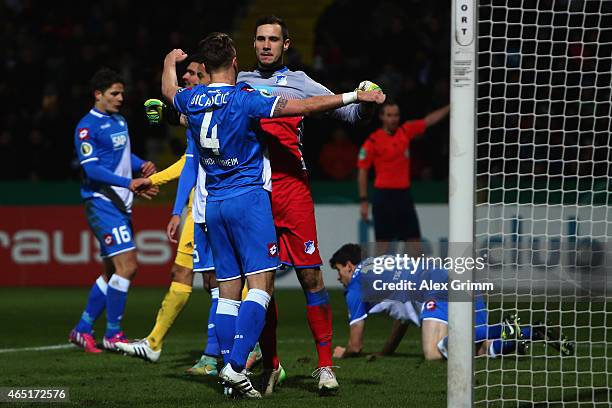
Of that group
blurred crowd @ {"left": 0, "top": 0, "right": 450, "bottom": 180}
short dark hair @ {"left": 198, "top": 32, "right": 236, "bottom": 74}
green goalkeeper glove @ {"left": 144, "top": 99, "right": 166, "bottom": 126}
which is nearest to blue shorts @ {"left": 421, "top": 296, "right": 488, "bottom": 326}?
green goalkeeper glove @ {"left": 144, "top": 99, "right": 166, "bottom": 126}

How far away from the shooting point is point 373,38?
1806 cm

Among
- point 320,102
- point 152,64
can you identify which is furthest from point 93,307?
point 152,64

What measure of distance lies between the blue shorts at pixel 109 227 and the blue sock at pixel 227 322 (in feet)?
10.6

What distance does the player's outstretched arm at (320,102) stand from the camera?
6.42 metres

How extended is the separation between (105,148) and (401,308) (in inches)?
117

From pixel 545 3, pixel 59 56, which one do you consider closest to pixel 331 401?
pixel 545 3

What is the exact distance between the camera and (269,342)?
7301 mm

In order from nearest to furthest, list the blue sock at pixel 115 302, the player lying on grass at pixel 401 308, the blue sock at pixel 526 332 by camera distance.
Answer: the blue sock at pixel 526 332, the player lying on grass at pixel 401 308, the blue sock at pixel 115 302

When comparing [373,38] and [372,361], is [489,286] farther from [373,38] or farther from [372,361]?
[373,38]

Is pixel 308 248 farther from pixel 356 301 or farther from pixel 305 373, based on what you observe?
pixel 356 301

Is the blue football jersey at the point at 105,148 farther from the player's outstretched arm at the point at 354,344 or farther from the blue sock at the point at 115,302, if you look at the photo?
the player's outstretched arm at the point at 354,344

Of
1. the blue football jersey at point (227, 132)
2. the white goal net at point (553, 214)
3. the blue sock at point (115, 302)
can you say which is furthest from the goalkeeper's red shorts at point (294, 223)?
the blue sock at point (115, 302)

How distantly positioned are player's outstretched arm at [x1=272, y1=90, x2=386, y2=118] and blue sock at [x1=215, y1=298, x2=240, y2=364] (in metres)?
1.20

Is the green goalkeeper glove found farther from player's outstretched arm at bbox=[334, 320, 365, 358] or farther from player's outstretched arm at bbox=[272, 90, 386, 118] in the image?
player's outstretched arm at bbox=[334, 320, 365, 358]
